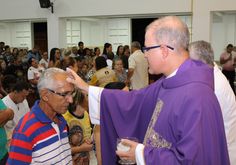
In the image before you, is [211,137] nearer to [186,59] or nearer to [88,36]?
[186,59]

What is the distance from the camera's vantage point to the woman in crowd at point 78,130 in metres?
2.23

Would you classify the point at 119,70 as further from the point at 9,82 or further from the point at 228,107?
the point at 228,107

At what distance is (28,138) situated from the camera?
1.53 meters

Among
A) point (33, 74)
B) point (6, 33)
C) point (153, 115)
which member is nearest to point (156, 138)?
point (153, 115)

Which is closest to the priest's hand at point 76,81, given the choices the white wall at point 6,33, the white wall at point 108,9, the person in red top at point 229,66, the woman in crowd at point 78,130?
the woman in crowd at point 78,130

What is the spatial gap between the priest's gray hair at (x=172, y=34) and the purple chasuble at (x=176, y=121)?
0.13 meters

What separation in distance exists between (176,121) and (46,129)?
849 millimetres

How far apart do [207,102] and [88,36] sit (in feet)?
42.8

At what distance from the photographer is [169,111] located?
1.41 metres

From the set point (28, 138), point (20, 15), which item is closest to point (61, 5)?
point (20, 15)

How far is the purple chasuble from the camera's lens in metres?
1.21

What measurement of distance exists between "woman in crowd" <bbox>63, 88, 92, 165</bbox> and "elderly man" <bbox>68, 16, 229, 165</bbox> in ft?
1.56

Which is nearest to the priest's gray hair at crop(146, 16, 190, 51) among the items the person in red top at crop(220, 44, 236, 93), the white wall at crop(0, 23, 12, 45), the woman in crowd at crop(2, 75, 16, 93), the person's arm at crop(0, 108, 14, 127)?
the person's arm at crop(0, 108, 14, 127)

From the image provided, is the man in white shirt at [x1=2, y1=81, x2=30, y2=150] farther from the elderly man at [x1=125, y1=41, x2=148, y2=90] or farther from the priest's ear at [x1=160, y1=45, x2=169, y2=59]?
the elderly man at [x1=125, y1=41, x2=148, y2=90]
